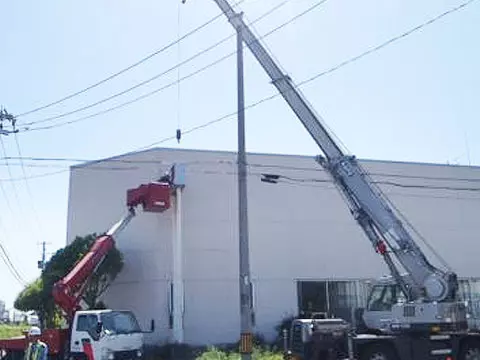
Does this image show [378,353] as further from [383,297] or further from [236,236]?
[236,236]

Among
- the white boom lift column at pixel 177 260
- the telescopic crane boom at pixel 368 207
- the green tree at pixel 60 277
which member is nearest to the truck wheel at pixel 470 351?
the telescopic crane boom at pixel 368 207

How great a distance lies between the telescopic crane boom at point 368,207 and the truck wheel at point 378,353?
1413mm

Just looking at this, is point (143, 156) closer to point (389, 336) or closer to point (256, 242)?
point (256, 242)

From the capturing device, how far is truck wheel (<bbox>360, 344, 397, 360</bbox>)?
16469 mm

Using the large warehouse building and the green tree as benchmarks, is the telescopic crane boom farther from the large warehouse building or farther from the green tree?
the green tree

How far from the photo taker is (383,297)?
18266 mm

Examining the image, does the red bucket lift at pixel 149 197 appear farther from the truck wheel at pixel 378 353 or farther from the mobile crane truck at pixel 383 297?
the truck wheel at pixel 378 353

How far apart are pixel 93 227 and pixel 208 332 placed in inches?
290

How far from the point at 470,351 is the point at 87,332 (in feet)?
34.5

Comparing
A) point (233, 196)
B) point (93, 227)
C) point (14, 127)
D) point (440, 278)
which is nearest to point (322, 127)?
point (440, 278)

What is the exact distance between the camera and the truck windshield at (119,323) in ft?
62.4

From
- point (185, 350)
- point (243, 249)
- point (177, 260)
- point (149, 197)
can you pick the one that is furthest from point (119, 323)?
point (177, 260)

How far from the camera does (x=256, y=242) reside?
2889 cm

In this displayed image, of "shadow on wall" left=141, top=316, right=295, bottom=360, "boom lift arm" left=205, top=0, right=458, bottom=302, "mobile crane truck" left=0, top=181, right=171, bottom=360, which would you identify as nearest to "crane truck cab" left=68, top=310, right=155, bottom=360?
"mobile crane truck" left=0, top=181, right=171, bottom=360
